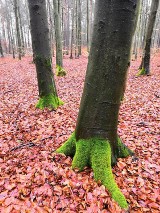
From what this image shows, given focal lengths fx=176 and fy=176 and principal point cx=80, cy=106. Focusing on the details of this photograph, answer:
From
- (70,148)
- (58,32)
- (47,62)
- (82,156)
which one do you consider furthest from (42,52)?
(58,32)

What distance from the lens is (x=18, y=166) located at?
328cm

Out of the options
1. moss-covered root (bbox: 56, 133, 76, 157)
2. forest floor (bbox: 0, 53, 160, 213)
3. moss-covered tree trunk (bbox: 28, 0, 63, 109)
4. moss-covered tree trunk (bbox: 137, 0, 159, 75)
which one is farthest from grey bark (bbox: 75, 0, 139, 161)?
moss-covered tree trunk (bbox: 137, 0, 159, 75)

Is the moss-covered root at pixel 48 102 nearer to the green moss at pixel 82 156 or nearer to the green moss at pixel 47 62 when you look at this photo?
the green moss at pixel 47 62

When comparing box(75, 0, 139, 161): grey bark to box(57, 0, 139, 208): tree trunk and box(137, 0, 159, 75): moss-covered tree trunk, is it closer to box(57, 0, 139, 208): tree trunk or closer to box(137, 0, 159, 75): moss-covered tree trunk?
box(57, 0, 139, 208): tree trunk

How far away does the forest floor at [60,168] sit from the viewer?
99.4 inches

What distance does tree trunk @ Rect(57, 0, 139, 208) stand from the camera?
91.6 inches

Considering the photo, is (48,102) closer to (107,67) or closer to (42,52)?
(42,52)

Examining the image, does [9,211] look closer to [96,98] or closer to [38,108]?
[96,98]

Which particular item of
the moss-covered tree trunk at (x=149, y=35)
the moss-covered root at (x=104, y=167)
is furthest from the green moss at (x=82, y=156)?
the moss-covered tree trunk at (x=149, y=35)

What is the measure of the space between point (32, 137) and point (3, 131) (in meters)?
0.94

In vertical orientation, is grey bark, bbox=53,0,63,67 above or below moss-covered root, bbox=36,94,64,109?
above

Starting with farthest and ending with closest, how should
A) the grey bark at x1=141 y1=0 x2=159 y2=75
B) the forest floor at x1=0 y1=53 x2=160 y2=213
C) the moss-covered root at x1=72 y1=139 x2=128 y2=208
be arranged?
the grey bark at x1=141 y1=0 x2=159 y2=75 < the moss-covered root at x1=72 y1=139 x2=128 y2=208 < the forest floor at x1=0 y1=53 x2=160 y2=213

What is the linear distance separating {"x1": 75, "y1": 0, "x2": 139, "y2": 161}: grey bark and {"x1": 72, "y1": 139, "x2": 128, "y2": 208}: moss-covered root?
0.14 metres

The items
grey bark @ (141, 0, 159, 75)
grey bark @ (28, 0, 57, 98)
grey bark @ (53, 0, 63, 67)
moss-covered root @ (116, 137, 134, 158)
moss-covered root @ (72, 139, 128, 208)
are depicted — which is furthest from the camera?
grey bark @ (53, 0, 63, 67)
